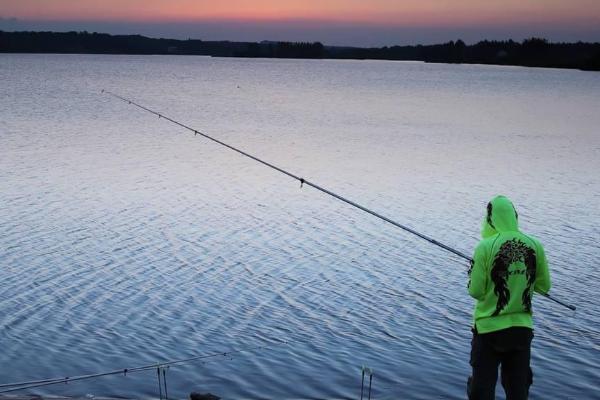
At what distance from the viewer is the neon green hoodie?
16.7 ft

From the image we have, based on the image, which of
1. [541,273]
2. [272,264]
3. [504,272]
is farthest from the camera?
[272,264]

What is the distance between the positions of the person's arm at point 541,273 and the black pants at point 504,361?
0.31m

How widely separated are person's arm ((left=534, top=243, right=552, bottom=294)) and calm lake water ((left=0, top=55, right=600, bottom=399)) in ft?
13.2

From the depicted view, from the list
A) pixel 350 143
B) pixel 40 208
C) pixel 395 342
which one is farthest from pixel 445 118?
pixel 395 342

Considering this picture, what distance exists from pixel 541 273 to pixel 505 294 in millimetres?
323

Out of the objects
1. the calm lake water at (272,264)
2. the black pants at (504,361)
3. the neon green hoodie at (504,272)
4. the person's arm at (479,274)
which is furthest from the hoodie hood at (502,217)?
the calm lake water at (272,264)

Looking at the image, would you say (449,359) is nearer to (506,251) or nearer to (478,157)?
(506,251)

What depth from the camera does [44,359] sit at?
32.8ft

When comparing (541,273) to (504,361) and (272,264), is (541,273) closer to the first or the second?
(504,361)

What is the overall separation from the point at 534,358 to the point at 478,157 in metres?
24.0

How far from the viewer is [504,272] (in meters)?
5.09

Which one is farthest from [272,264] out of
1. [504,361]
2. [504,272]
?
[504,272]

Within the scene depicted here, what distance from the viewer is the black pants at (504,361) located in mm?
5184

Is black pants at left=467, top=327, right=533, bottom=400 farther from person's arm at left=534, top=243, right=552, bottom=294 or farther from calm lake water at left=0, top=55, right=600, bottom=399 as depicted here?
calm lake water at left=0, top=55, right=600, bottom=399
